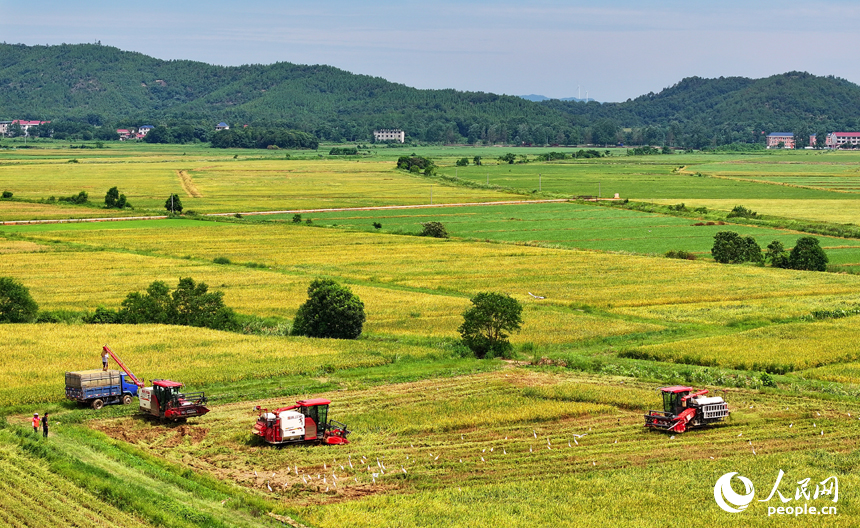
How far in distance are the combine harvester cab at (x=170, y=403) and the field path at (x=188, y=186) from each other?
10194 centimetres

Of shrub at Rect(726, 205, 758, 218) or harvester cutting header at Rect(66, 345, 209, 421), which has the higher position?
shrub at Rect(726, 205, 758, 218)

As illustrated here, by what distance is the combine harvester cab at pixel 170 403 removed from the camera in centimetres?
3228

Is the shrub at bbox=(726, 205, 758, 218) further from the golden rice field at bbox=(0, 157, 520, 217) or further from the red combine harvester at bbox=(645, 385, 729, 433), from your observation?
the red combine harvester at bbox=(645, 385, 729, 433)

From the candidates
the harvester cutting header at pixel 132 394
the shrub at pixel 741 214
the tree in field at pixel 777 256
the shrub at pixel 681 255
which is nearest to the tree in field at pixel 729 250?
the shrub at pixel 681 255

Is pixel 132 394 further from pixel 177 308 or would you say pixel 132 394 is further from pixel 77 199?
pixel 77 199

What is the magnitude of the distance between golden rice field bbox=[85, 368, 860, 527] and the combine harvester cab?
589mm

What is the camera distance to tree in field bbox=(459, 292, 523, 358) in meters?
43.7

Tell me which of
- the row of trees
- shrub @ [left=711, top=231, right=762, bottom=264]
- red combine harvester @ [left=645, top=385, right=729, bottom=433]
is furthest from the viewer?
shrub @ [left=711, top=231, right=762, bottom=264]

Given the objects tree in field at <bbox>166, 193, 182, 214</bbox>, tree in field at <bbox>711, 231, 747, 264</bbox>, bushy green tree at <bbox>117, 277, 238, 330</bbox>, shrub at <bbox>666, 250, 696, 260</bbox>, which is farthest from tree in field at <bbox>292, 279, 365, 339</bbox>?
tree in field at <bbox>166, 193, 182, 214</bbox>

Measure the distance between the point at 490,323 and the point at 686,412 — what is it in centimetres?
1428

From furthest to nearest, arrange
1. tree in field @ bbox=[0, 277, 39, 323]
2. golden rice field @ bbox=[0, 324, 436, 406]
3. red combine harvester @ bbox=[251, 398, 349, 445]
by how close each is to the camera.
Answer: tree in field @ bbox=[0, 277, 39, 323] → golden rice field @ bbox=[0, 324, 436, 406] → red combine harvester @ bbox=[251, 398, 349, 445]

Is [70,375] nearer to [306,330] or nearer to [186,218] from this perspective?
[306,330]

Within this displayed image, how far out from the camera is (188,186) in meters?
149

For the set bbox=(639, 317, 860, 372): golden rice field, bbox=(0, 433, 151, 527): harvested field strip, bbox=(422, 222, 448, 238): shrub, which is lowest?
bbox=(0, 433, 151, 527): harvested field strip
